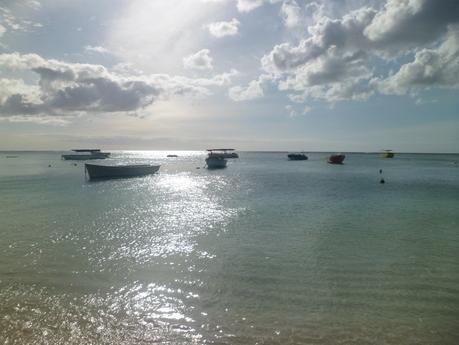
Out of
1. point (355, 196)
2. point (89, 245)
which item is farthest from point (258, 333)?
point (355, 196)

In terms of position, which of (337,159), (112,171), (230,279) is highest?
(337,159)

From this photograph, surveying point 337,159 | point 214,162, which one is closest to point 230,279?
point 214,162

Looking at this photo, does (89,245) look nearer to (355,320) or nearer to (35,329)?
(35,329)

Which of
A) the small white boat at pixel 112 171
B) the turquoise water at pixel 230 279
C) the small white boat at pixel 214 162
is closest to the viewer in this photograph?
the turquoise water at pixel 230 279

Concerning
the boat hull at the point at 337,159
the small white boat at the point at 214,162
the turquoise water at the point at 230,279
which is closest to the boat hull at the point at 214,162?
the small white boat at the point at 214,162

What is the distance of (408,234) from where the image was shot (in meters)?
16.8

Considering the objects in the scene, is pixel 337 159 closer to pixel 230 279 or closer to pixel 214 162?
pixel 214 162

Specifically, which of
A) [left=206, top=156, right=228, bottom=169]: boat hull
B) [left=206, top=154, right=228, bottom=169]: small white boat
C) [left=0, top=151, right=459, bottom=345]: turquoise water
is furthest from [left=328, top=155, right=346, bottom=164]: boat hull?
[left=0, top=151, right=459, bottom=345]: turquoise water

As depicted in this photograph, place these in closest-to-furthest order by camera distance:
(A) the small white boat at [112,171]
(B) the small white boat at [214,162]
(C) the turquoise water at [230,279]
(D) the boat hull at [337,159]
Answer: (C) the turquoise water at [230,279] < (A) the small white boat at [112,171] < (B) the small white boat at [214,162] < (D) the boat hull at [337,159]

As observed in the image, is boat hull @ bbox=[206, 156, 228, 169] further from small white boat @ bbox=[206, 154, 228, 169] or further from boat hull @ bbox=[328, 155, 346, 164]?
boat hull @ bbox=[328, 155, 346, 164]

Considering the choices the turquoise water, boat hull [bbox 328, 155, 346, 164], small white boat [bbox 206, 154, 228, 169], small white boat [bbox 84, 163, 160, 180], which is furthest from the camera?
boat hull [bbox 328, 155, 346, 164]

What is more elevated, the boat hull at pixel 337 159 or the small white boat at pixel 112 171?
the boat hull at pixel 337 159

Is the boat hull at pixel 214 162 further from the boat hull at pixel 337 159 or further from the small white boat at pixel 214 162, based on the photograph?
the boat hull at pixel 337 159

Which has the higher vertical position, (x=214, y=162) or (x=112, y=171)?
(x=214, y=162)
